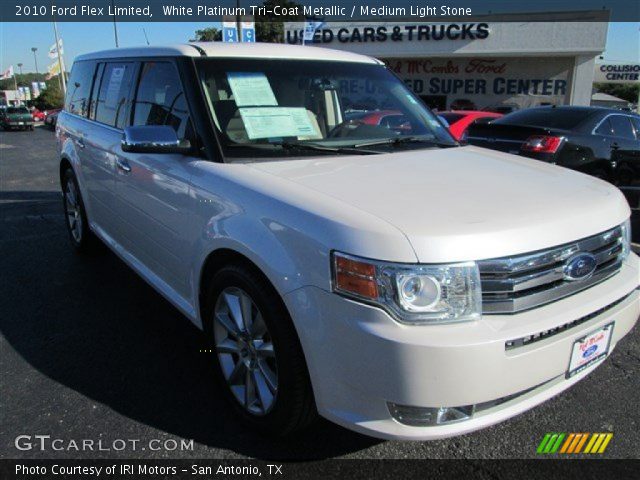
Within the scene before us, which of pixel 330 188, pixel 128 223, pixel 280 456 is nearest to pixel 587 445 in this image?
pixel 280 456

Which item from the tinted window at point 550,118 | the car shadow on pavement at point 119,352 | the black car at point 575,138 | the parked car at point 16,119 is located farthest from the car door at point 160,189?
the parked car at point 16,119

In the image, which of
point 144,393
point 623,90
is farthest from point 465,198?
point 623,90

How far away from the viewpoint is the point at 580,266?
7.22 ft

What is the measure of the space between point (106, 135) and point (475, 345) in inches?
127

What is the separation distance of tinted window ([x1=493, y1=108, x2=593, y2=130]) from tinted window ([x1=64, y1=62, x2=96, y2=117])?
5410 mm

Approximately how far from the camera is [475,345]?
6.08 feet

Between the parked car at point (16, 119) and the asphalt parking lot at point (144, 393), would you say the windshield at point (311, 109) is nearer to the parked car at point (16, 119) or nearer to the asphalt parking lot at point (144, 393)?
the asphalt parking lot at point (144, 393)

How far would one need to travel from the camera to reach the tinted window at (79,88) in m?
4.69

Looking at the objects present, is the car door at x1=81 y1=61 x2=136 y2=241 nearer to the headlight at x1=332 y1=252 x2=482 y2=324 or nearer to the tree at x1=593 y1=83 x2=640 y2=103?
the headlight at x1=332 y1=252 x2=482 y2=324

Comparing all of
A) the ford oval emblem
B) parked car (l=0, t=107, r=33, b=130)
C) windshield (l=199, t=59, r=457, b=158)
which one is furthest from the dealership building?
the ford oval emblem

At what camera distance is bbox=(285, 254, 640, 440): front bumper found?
186 centimetres

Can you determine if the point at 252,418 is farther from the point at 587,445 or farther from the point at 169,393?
the point at 587,445

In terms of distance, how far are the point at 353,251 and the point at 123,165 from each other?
2296 millimetres

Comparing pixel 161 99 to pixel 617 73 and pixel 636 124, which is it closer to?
pixel 636 124
